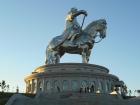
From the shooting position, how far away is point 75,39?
141 ft

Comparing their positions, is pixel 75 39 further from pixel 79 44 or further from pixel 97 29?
pixel 97 29

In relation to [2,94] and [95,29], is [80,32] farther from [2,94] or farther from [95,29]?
[2,94]

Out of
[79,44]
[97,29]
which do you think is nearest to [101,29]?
[97,29]

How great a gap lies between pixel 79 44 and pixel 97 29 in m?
3.25

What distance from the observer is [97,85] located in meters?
42.2

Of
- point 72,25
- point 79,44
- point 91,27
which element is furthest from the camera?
point 91,27

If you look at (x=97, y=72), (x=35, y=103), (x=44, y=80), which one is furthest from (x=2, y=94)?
(x=97, y=72)

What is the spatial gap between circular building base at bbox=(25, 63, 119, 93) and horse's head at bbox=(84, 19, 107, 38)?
13.2 feet

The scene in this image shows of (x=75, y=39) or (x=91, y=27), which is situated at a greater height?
(x=91, y=27)

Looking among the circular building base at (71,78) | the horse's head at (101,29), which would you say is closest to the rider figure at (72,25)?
the horse's head at (101,29)

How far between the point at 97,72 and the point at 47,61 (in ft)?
20.9

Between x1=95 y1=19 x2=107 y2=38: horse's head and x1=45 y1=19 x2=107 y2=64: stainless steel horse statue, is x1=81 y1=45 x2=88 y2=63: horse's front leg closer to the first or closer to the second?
x1=45 y1=19 x2=107 y2=64: stainless steel horse statue

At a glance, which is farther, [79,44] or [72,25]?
[72,25]

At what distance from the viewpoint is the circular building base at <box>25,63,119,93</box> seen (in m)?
41.9
